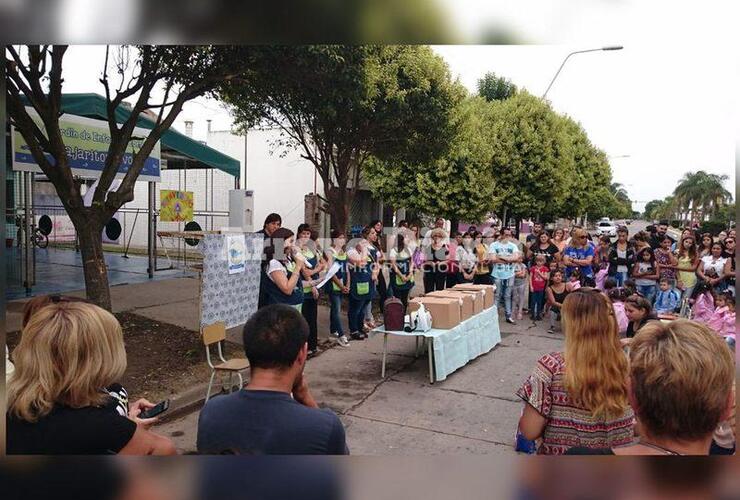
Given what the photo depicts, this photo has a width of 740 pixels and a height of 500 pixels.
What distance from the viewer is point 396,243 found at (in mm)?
9195

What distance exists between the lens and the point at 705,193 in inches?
995

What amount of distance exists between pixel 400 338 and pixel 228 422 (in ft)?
A: 22.3

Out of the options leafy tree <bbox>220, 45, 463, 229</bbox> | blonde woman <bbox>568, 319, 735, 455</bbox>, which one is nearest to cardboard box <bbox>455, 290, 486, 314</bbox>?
leafy tree <bbox>220, 45, 463, 229</bbox>

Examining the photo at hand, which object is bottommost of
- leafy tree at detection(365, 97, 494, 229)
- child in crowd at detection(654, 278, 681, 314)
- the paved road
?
the paved road

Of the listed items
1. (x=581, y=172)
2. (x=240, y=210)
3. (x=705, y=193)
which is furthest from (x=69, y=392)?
(x=581, y=172)

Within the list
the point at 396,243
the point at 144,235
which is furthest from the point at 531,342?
the point at 144,235

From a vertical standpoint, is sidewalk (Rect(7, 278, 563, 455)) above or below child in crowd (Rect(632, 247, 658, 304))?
below

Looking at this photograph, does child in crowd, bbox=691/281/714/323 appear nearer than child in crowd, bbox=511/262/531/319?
Yes

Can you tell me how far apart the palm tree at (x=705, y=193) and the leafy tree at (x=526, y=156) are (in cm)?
455

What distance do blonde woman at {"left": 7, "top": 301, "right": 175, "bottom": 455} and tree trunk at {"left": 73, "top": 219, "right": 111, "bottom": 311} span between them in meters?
4.38

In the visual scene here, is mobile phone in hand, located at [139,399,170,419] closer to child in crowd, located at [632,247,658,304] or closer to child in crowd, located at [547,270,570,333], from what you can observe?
child in crowd, located at [547,270,570,333]

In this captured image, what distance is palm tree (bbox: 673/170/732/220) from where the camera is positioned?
9.97 feet

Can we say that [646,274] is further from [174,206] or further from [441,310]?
[174,206]

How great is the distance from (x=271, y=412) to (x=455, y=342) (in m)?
5.06
